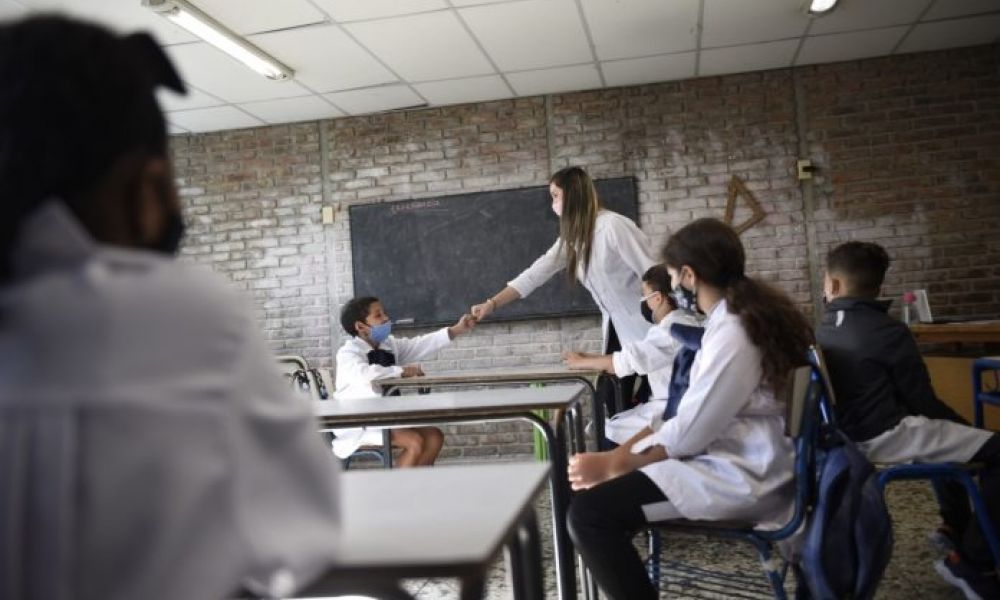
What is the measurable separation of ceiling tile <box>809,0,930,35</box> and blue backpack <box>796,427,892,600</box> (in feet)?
11.8

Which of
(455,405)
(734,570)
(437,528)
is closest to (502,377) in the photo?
(734,570)

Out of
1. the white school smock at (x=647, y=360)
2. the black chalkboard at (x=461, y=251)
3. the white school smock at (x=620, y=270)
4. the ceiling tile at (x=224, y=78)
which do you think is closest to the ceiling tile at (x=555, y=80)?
the black chalkboard at (x=461, y=251)

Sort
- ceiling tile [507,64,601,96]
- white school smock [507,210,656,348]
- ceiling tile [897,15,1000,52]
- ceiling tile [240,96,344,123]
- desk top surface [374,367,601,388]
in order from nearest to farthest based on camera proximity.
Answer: desk top surface [374,367,601,388], white school smock [507,210,656,348], ceiling tile [897,15,1000,52], ceiling tile [507,64,601,96], ceiling tile [240,96,344,123]

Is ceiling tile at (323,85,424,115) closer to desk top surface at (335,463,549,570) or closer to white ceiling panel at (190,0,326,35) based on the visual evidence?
white ceiling panel at (190,0,326,35)

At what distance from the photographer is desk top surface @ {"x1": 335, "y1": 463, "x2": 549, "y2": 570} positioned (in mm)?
724

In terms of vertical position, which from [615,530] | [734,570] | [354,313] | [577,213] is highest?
[577,213]

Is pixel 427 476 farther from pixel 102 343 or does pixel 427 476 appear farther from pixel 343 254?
pixel 343 254

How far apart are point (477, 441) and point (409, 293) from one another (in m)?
1.21

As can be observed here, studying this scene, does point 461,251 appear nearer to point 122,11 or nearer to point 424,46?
point 424,46

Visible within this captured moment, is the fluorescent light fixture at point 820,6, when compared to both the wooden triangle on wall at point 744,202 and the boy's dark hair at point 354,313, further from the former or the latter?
the boy's dark hair at point 354,313

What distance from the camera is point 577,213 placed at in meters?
3.71

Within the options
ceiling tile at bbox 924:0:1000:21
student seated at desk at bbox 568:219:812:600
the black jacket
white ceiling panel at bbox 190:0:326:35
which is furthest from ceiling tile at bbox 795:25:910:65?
student seated at desk at bbox 568:219:812:600

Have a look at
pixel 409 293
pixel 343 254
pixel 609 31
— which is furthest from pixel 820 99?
pixel 343 254

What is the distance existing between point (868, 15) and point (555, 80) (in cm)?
197
